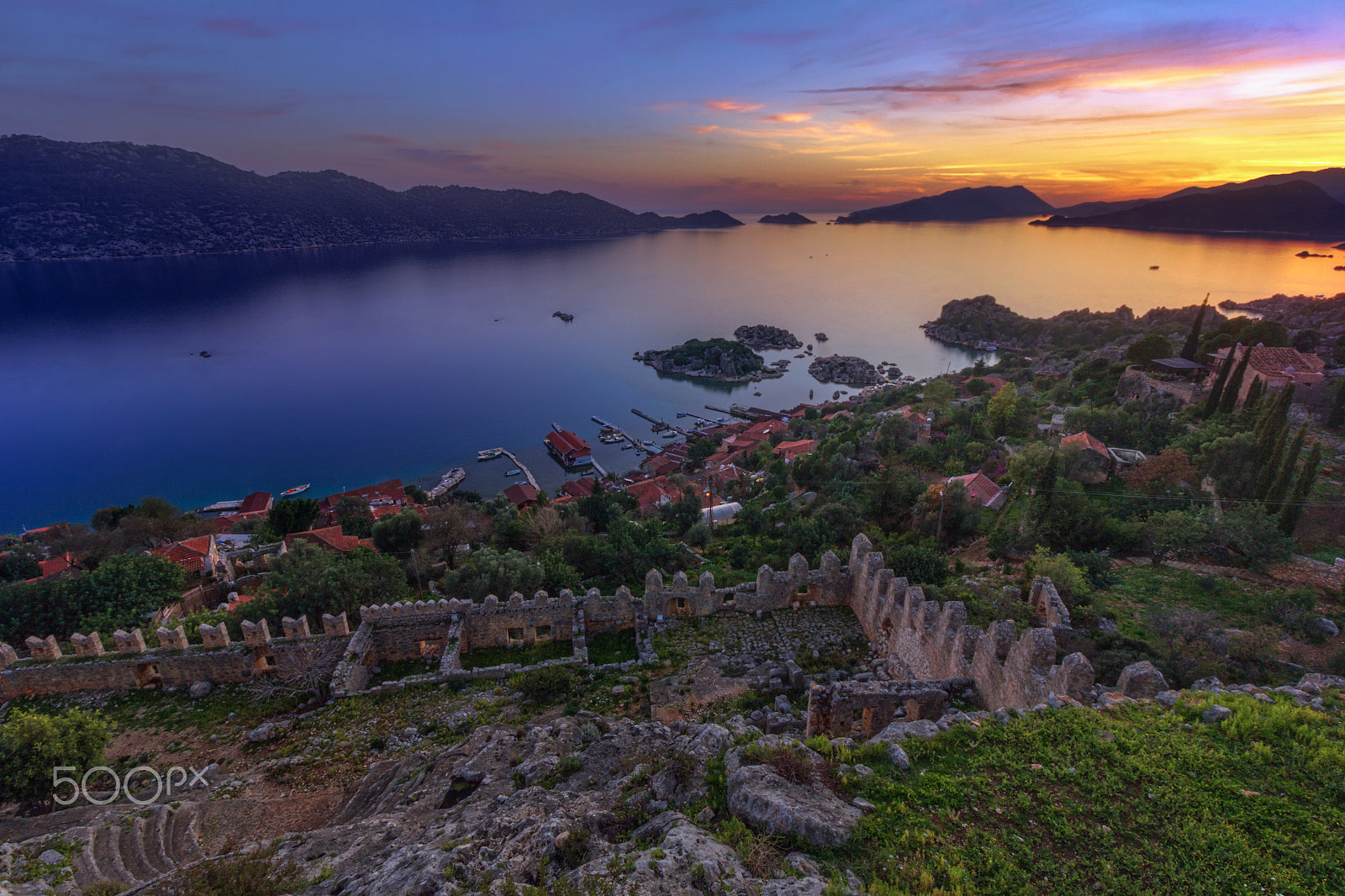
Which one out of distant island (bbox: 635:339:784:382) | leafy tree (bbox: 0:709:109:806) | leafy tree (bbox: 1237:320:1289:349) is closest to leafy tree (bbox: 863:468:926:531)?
leafy tree (bbox: 0:709:109:806)

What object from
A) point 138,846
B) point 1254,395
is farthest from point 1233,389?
point 138,846

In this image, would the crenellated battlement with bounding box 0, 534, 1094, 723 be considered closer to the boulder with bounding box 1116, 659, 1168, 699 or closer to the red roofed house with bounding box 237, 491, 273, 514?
the boulder with bounding box 1116, 659, 1168, 699

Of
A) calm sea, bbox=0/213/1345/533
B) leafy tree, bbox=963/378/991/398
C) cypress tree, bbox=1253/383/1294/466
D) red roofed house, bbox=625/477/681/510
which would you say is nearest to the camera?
cypress tree, bbox=1253/383/1294/466

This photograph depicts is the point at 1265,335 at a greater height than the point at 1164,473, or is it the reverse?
the point at 1265,335

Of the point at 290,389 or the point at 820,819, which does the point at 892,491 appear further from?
the point at 290,389

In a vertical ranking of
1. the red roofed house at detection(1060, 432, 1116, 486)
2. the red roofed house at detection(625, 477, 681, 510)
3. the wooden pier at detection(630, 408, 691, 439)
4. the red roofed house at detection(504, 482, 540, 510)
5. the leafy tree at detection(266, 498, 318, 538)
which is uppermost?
the red roofed house at detection(1060, 432, 1116, 486)

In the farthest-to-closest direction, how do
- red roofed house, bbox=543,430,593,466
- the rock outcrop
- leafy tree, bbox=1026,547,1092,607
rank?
the rock outcrop
red roofed house, bbox=543,430,593,466
leafy tree, bbox=1026,547,1092,607

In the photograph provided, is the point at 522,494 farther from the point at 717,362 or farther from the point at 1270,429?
the point at 717,362

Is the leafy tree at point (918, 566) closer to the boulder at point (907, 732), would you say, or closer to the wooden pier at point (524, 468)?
the boulder at point (907, 732)
